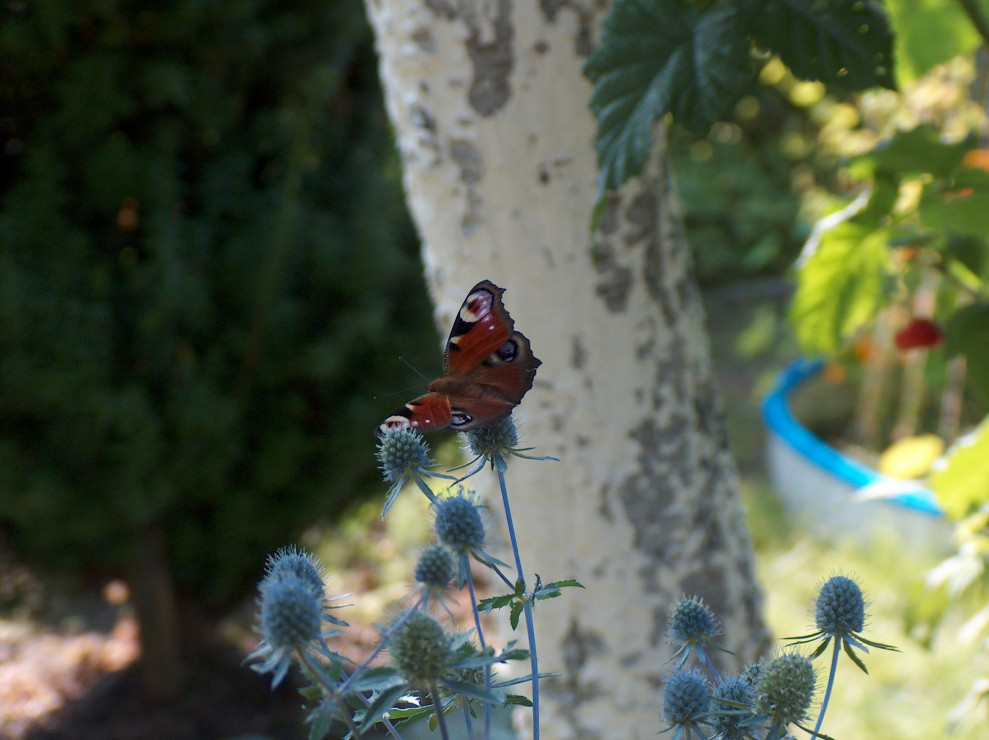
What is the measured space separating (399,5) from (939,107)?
275 cm

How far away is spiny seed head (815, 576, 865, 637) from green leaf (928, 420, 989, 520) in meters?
0.75

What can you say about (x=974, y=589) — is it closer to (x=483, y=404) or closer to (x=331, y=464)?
(x=483, y=404)

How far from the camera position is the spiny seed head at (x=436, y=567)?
543mm

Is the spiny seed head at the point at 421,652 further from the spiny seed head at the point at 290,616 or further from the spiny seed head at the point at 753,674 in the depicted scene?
the spiny seed head at the point at 753,674

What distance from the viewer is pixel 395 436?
602 millimetres

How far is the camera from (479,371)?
2.33 ft

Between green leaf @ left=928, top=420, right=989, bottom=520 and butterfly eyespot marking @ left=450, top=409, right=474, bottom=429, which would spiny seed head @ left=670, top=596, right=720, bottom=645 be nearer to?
butterfly eyespot marking @ left=450, top=409, right=474, bottom=429

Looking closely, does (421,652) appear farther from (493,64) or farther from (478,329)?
(493,64)

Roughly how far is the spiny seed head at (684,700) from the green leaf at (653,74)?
21.0 inches

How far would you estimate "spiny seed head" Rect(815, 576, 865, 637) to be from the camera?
585 millimetres

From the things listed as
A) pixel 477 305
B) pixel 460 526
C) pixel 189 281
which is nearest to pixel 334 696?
pixel 460 526

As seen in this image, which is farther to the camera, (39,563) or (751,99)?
(751,99)

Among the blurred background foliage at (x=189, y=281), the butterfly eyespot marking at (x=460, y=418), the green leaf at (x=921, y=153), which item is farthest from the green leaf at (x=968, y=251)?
the blurred background foliage at (x=189, y=281)

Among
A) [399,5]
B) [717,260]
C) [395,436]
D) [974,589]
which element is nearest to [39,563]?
[399,5]
